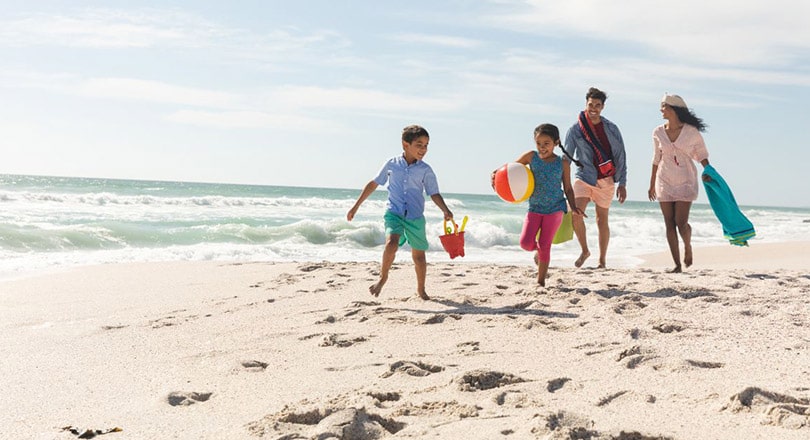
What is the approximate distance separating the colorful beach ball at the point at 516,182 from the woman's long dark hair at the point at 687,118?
2106mm

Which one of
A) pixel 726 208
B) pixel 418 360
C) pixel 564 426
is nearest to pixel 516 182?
pixel 418 360

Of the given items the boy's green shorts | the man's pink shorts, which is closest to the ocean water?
the man's pink shorts

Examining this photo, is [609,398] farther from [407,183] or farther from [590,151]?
[590,151]

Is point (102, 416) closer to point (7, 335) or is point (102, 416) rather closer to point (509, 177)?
point (7, 335)

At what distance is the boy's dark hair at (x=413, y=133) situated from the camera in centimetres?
565

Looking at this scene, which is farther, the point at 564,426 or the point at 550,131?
the point at 550,131

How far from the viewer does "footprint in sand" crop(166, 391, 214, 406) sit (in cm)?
332

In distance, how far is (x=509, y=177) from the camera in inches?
238

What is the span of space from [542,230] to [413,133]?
1.48 metres

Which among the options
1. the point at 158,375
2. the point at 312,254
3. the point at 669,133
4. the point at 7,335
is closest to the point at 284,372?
the point at 158,375

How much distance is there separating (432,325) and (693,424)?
2.30m

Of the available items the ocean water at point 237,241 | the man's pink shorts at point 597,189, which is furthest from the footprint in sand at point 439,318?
the ocean water at point 237,241

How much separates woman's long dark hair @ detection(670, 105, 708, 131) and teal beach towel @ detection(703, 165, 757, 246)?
1.47 ft

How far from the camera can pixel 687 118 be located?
23.6 ft
